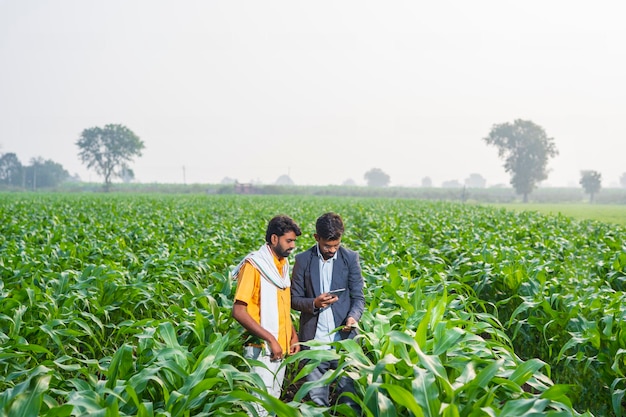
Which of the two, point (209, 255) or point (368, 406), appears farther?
point (209, 255)

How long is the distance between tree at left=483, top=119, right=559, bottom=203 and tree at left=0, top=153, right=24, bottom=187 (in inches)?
3797

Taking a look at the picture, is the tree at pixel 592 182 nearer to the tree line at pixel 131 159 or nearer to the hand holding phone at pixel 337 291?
the tree line at pixel 131 159

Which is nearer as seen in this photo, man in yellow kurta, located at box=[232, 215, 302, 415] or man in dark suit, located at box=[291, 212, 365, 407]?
man in yellow kurta, located at box=[232, 215, 302, 415]

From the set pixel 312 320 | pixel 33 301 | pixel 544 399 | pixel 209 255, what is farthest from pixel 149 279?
pixel 544 399

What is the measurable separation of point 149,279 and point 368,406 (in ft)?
14.6

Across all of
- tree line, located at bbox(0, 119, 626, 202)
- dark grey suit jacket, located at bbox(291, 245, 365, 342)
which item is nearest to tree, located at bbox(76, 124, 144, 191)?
tree line, located at bbox(0, 119, 626, 202)

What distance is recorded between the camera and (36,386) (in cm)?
272

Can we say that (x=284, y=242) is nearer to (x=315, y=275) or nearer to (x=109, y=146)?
(x=315, y=275)

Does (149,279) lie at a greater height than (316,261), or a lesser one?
lesser

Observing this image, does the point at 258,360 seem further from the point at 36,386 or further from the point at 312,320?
the point at 36,386

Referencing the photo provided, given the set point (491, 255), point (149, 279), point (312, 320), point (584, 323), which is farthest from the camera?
point (491, 255)

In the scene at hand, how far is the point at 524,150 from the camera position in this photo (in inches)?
3735

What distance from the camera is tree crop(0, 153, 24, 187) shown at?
384 feet

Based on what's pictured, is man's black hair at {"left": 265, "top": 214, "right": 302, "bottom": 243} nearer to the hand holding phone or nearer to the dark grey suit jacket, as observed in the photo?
the dark grey suit jacket
